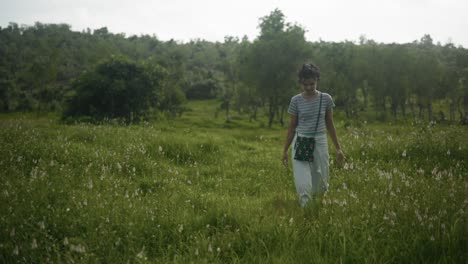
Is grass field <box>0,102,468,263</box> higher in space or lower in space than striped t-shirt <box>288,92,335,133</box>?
lower

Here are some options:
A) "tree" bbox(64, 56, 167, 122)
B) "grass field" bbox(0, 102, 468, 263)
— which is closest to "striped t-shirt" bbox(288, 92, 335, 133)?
"grass field" bbox(0, 102, 468, 263)

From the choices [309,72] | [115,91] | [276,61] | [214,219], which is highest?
[276,61]

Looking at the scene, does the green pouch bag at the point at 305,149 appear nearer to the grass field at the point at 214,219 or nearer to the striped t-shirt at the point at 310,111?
the striped t-shirt at the point at 310,111

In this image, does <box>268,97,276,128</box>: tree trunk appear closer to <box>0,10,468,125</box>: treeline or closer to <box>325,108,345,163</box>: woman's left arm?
<box>0,10,468,125</box>: treeline

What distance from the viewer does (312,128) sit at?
577cm

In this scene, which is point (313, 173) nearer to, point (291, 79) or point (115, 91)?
point (115, 91)

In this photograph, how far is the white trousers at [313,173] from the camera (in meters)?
5.49

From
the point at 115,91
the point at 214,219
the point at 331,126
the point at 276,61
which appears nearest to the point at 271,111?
the point at 276,61

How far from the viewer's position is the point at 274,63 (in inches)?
1976

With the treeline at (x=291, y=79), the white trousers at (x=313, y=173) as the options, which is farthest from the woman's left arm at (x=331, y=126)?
the treeline at (x=291, y=79)

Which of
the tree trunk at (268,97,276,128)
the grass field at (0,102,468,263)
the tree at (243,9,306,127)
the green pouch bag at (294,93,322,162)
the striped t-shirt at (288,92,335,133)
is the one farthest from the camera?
the tree trunk at (268,97,276,128)

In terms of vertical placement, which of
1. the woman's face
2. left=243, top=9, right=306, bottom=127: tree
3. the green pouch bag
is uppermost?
left=243, top=9, right=306, bottom=127: tree

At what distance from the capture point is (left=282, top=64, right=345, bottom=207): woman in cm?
555

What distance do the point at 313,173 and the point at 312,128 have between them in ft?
2.80
